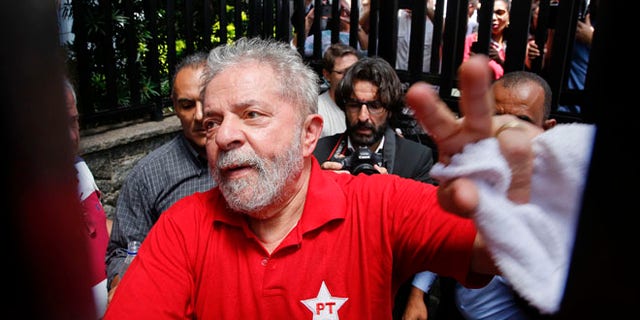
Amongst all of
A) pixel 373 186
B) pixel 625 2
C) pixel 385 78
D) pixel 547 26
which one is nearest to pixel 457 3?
pixel 547 26

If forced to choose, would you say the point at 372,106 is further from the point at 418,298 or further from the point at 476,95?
the point at 476,95

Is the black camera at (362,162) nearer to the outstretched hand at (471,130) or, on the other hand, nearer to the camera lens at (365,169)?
the camera lens at (365,169)

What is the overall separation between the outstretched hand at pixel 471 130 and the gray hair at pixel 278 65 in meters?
0.81

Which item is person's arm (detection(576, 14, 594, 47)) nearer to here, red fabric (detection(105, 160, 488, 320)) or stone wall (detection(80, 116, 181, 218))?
red fabric (detection(105, 160, 488, 320))

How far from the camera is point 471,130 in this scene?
87cm

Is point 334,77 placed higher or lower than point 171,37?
lower

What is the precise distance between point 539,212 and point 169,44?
157 inches

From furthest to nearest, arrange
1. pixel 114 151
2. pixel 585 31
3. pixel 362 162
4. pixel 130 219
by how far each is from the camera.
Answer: pixel 114 151, pixel 585 31, pixel 362 162, pixel 130 219

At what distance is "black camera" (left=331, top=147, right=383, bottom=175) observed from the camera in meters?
2.40

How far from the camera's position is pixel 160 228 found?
5.07ft

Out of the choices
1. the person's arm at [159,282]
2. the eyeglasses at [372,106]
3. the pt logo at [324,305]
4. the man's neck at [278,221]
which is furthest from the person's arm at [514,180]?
the eyeglasses at [372,106]

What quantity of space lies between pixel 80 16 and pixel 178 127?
1.16 meters

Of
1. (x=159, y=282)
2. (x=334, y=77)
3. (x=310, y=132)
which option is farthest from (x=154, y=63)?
(x=159, y=282)

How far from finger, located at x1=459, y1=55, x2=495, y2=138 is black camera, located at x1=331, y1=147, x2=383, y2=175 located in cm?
152
